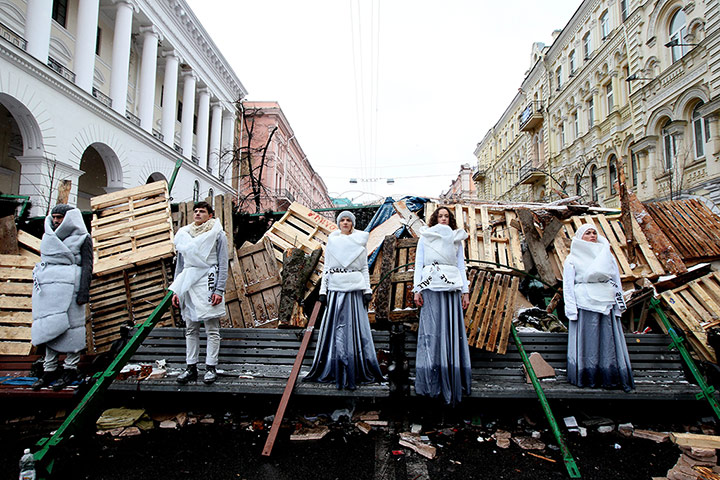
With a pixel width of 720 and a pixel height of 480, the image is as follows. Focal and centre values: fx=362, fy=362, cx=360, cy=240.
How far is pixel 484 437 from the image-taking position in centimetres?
348

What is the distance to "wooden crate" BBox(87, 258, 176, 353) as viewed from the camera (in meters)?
5.07

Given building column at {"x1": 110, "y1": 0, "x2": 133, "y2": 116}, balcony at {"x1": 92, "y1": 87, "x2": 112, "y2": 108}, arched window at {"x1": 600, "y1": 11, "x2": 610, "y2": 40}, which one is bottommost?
balcony at {"x1": 92, "y1": 87, "x2": 112, "y2": 108}

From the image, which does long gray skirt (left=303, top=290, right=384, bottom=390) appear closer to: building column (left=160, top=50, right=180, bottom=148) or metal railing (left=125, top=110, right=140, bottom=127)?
metal railing (left=125, top=110, right=140, bottom=127)

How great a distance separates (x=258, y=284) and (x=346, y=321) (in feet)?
6.57

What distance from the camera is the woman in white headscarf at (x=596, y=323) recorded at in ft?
12.1

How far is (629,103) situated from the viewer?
18141 mm

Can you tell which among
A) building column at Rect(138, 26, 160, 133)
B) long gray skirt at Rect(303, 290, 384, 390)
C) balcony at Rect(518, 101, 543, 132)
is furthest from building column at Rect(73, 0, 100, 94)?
balcony at Rect(518, 101, 543, 132)

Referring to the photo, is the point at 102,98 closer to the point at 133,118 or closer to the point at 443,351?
the point at 133,118

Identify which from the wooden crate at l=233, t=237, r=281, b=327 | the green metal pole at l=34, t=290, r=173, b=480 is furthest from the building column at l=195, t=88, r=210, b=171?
the green metal pole at l=34, t=290, r=173, b=480

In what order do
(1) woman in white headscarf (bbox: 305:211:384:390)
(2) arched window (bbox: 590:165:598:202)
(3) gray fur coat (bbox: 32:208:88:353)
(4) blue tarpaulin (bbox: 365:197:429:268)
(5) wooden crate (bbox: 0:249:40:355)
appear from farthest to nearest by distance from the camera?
(2) arched window (bbox: 590:165:598:202), (4) blue tarpaulin (bbox: 365:197:429:268), (5) wooden crate (bbox: 0:249:40:355), (3) gray fur coat (bbox: 32:208:88:353), (1) woman in white headscarf (bbox: 305:211:384:390)

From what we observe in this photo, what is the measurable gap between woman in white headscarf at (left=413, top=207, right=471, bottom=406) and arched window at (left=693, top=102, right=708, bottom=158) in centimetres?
1606

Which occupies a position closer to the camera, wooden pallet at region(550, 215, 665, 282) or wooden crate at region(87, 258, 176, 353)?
wooden crate at region(87, 258, 176, 353)

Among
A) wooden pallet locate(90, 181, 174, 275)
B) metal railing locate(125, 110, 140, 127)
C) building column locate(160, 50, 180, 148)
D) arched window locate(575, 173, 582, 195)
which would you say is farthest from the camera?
arched window locate(575, 173, 582, 195)

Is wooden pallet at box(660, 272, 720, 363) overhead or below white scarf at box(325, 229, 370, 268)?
below
